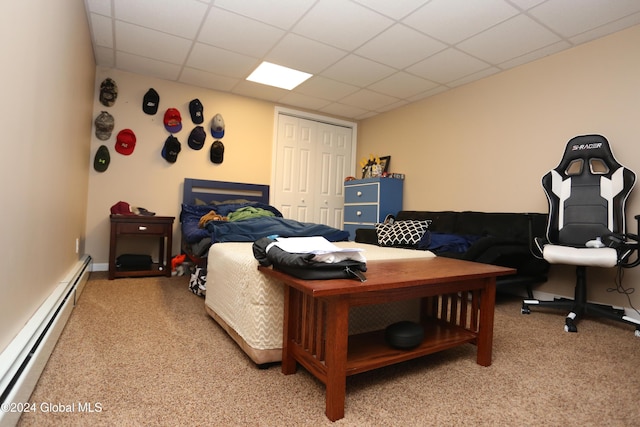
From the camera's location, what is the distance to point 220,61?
341 centimetres

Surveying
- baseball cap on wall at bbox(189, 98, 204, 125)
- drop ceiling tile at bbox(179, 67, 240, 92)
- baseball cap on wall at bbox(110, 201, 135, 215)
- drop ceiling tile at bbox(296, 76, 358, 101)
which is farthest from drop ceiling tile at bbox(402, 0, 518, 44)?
baseball cap on wall at bbox(110, 201, 135, 215)

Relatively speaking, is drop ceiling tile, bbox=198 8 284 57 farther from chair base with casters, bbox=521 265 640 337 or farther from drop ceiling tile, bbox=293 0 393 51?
chair base with casters, bbox=521 265 640 337

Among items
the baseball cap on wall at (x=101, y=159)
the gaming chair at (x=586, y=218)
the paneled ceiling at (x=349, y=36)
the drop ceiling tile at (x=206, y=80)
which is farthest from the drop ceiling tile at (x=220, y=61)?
the gaming chair at (x=586, y=218)

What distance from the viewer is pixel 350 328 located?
5.30 feet

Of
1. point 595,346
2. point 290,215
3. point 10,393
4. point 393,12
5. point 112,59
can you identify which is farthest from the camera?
point 290,215

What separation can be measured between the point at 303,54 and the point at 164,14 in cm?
122

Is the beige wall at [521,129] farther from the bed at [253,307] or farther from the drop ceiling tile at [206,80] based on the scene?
the drop ceiling tile at [206,80]

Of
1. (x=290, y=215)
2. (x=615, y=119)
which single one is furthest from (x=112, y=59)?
(x=615, y=119)

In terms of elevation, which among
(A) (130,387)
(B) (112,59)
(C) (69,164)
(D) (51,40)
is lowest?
(A) (130,387)

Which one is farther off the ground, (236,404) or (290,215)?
(290,215)

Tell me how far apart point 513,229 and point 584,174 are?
0.68 m

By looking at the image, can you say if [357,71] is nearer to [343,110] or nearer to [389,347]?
[343,110]

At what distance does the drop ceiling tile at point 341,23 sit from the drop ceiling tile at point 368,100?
1203 mm

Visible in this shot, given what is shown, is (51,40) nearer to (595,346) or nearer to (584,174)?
(595,346)
